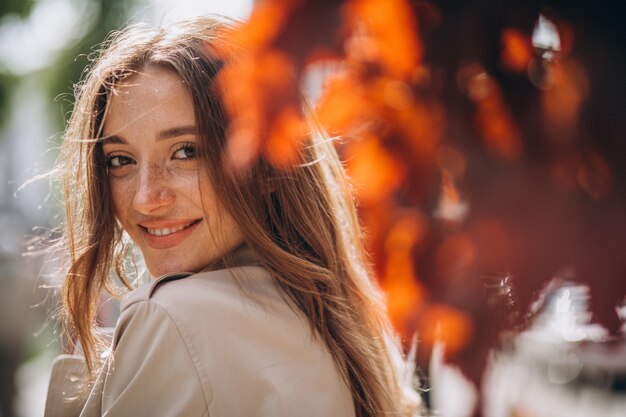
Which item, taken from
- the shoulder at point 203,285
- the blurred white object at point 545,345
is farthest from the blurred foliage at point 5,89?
the blurred white object at point 545,345

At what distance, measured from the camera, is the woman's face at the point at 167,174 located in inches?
62.2

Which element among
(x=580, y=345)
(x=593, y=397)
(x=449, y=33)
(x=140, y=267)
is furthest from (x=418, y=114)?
(x=593, y=397)

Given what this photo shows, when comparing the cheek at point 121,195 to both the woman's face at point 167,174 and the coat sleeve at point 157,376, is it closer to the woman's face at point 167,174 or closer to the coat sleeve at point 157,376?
the woman's face at point 167,174

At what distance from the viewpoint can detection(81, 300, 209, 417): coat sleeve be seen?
4.22 ft

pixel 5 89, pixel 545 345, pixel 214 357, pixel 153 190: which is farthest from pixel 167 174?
pixel 5 89

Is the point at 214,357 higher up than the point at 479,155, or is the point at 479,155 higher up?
the point at 479,155

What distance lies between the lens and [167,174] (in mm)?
1598

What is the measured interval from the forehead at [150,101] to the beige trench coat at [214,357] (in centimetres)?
40

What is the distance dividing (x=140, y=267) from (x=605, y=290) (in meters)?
1.84

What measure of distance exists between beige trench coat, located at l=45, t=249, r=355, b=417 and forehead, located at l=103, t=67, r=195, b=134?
1.31 feet

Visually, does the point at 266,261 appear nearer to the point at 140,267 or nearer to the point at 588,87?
the point at 140,267

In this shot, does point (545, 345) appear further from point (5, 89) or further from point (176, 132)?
point (5, 89)

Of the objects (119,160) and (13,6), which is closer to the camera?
(119,160)

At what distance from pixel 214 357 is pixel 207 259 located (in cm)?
41
